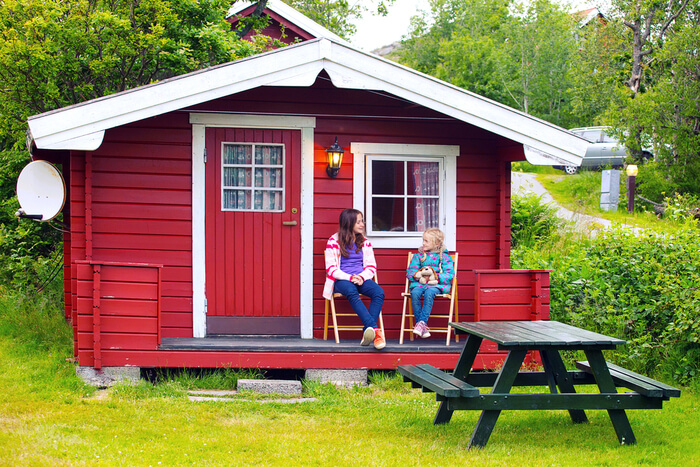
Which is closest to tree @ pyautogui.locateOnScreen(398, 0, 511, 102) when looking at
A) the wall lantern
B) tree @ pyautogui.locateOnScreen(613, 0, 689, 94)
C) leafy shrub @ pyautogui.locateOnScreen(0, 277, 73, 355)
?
tree @ pyautogui.locateOnScreen(613, 0, 689, 94)

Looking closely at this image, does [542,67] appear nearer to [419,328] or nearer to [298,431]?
[419,328]

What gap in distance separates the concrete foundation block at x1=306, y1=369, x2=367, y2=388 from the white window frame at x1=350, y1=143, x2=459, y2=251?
52.2 inches

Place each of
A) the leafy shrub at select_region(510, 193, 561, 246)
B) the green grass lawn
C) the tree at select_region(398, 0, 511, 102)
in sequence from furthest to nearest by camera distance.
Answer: the tree at select_region(398, 0, 511, 102), the leafy shrub at select_region(510, 193, 561, 246), the green grass lawn

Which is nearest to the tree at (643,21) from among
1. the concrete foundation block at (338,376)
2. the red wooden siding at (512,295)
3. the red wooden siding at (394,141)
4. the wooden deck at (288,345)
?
the red wooden siding at (394,141)

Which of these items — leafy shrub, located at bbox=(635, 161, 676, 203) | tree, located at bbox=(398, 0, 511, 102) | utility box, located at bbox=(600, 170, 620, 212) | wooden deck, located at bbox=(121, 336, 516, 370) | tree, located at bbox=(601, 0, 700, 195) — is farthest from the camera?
tree, located at bbox=(398, 0, 511, 102)

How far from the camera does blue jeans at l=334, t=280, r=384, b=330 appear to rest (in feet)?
20.2

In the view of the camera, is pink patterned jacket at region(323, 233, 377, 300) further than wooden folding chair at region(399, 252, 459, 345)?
No

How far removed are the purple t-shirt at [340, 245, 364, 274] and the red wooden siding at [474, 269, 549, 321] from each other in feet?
3.50

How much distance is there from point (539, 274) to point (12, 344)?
5360 millimetres

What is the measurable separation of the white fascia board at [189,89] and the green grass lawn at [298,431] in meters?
2.12

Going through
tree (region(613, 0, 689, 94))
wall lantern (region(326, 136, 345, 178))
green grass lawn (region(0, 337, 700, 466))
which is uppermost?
tree (region(613, 0, 689, 94))

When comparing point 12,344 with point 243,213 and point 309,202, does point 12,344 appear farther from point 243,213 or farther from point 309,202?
point 309,202

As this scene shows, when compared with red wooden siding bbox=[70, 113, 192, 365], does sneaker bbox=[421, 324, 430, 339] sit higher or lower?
lower

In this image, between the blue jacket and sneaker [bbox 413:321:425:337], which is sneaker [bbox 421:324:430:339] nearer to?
sneaker [bbox 413:321:425:337]
